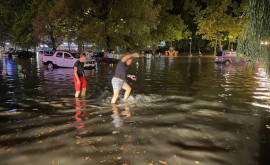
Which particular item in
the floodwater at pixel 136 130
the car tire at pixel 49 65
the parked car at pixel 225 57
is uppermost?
the parked car at pixel 225 57


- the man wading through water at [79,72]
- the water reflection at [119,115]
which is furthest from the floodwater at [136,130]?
the man wading through water at [79,72]

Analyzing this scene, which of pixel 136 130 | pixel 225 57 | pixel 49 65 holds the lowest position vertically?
pixel 136 130

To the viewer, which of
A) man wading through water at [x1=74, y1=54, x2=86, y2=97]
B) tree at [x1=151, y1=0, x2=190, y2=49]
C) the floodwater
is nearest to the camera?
the floodwater

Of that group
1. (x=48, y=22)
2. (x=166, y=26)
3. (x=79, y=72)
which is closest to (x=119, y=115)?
(x=79, y=72)

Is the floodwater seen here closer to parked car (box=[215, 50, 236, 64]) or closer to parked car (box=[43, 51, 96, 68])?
parked car (box=[43, 51, 96, 68])

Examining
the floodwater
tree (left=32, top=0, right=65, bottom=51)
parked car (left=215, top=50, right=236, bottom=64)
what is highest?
tree (left=32, top=0, right=65, bottom=51)

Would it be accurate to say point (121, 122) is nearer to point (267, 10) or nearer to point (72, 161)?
point (72, 161)

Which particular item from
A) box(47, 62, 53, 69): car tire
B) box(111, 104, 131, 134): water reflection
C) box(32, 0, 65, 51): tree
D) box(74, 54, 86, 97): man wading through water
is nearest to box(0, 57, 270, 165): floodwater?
box(111, 104, 131, 134): water reflection

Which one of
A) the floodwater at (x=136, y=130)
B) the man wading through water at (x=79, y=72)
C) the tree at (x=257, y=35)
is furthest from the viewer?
the man wading through water at (x=79, y=72)

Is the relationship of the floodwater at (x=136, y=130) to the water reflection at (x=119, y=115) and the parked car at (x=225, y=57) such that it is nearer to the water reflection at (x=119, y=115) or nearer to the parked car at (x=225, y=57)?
the water reflection at (x=119, y=115)

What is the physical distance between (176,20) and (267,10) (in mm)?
52266

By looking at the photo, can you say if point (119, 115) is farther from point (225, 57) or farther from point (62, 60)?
point (225, 57)

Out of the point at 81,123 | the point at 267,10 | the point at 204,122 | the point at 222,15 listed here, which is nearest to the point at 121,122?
the point at 81,123

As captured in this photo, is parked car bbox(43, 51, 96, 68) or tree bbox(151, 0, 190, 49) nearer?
parked car bbox(43, 51, 96, 68)
